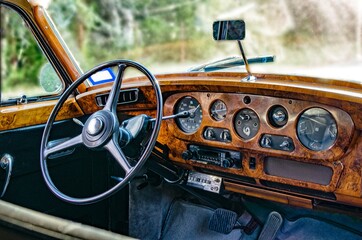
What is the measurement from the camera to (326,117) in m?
2.32

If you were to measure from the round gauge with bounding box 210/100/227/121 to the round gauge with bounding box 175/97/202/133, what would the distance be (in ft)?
0.26

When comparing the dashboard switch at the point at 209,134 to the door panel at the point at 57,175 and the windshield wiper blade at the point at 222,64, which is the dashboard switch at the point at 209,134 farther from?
the door panel at the point at 57,175

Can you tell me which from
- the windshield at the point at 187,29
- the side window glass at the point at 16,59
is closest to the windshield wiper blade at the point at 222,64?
the side window glass at the point at 16,59

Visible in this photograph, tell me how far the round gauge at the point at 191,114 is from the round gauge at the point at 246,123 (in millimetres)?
232

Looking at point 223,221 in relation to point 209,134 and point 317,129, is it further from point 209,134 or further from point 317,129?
point 317,129

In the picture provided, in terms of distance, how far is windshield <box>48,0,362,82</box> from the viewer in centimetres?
1057

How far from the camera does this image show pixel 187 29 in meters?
12.9

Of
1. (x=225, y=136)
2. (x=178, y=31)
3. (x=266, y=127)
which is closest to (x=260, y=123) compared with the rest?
(x=266, y=127)

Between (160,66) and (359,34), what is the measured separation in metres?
4.43

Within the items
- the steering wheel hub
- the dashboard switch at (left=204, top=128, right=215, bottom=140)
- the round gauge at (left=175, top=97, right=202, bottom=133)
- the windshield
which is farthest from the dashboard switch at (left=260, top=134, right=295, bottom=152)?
the windshield

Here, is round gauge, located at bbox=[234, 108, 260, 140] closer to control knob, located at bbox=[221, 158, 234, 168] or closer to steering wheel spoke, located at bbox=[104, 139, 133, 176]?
control knob, located at bbox=[221, 158, 234, 168]

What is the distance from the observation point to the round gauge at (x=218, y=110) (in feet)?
8.69

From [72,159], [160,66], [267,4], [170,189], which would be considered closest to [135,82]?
[72,159]

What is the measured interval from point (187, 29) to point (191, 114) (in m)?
10.4
